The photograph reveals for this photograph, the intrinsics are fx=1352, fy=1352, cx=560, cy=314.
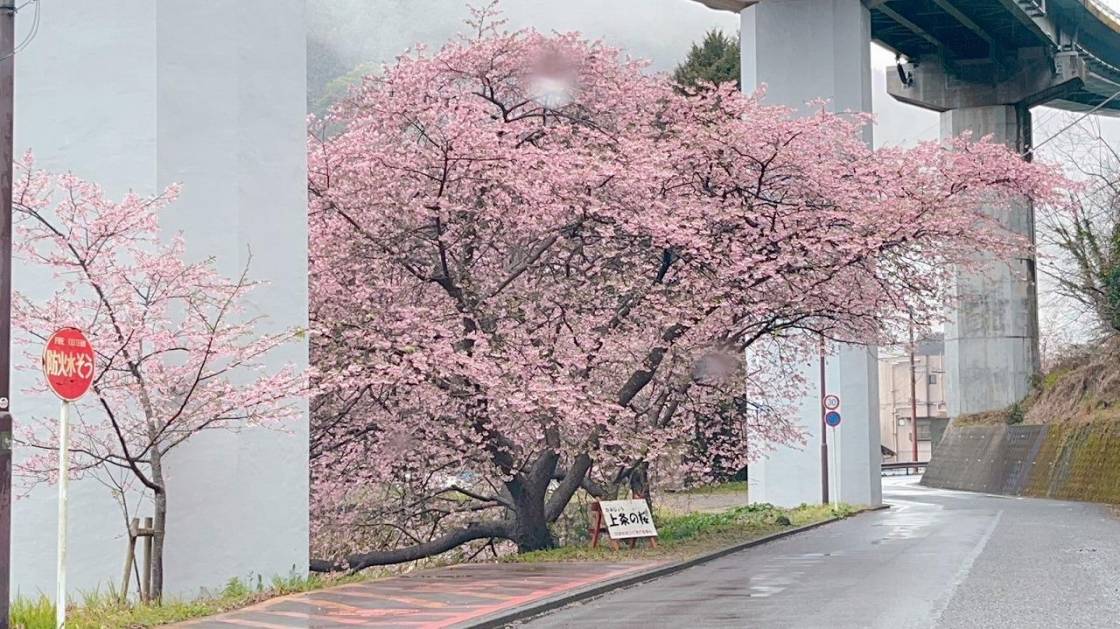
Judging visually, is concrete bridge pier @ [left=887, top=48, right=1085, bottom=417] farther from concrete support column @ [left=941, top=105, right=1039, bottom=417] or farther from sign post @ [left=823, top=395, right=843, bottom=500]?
sign post @ [left=823, top=395, right=843, bottom=500]

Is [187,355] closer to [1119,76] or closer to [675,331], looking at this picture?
[675,331]

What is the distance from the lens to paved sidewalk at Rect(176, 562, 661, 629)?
42.7 feet

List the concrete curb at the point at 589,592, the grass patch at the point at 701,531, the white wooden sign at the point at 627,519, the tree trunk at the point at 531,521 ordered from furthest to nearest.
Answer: the tree trunk at the point at 531,521
the white wooden sign at the point at 627,519
the grass patch at the point at 701,531
the concrete curb at the point at 589,592

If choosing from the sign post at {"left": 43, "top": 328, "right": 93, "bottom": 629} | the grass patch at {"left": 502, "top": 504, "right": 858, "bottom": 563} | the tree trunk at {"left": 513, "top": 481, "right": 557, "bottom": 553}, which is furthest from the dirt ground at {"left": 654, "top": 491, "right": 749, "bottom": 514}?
the sign post at {"left": 43, "top": 328, "right": 93, "bottom": 629}

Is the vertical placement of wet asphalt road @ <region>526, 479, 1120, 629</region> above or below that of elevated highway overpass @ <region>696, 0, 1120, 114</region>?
below

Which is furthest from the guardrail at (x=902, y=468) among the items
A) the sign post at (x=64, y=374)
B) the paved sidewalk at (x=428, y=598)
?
the sign post at (x=64, y=374)

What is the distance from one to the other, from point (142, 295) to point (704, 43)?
164 ft

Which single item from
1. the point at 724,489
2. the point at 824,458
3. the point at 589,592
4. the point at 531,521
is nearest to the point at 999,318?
the point at 724,489

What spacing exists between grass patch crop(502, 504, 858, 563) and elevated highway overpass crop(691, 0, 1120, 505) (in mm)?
2849

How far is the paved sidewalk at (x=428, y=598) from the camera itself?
512 inches

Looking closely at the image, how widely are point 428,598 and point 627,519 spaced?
7.40m

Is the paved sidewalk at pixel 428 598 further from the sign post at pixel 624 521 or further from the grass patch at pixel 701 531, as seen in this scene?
the sign post at pixel 624 521

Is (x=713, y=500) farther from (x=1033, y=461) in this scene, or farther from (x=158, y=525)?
(x=158, y=525)

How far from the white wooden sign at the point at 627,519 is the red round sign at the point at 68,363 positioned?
12.3 meters
